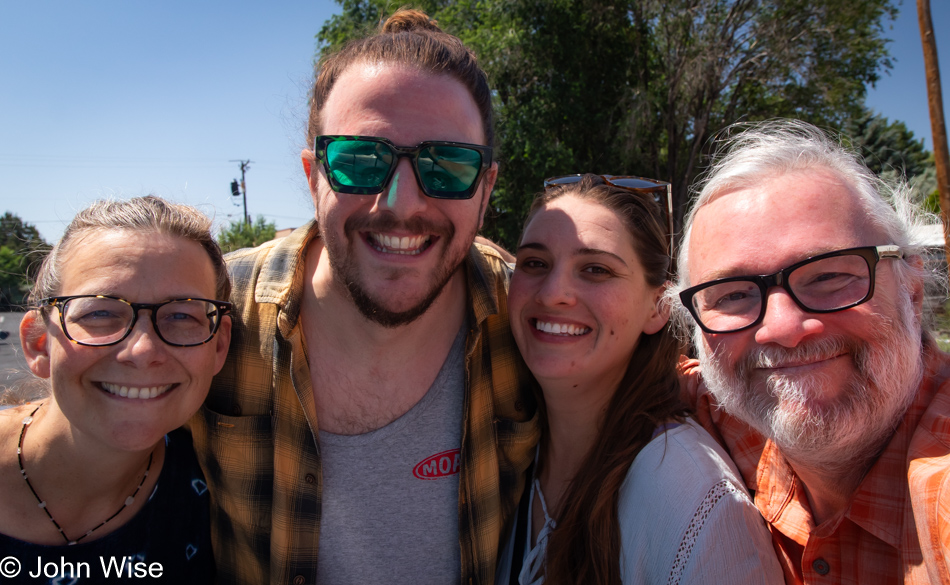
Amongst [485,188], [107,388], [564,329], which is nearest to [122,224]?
[107,388]

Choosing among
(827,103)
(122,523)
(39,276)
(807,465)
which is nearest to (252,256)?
(39,276)

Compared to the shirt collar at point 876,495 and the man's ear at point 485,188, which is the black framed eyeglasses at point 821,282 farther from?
the man's ear at point 485,188

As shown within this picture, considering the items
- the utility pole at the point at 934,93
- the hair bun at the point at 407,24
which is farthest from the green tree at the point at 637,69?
the hair bun at the point at 407,24

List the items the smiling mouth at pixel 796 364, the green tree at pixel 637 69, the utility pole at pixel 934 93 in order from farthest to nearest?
the green tree at pixel 637 69
the utility pole at pixel 934 93
the smiling mouth at pixel 796 364

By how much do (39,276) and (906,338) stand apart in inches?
113

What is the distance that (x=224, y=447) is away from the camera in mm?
2186

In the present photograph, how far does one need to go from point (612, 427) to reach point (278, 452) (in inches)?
51.8

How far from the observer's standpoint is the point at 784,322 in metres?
1.61

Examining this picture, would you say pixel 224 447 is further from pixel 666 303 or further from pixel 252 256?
pixel 666 303

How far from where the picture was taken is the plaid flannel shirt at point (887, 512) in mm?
1299

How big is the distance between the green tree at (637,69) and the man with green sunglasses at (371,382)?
10.2m

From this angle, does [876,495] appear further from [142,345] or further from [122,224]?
[122,224]

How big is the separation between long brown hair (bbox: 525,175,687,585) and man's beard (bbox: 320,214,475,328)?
48 cm

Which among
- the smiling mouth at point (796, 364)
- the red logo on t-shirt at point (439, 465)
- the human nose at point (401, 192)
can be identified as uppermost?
the human nose at point (401, 192)
